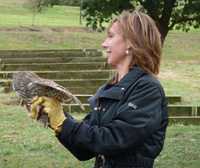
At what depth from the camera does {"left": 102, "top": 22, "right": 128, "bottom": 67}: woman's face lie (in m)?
2.43

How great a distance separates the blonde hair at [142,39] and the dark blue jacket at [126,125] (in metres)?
0.07

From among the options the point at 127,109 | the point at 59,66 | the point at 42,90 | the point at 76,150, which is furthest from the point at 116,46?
the point at 59,66

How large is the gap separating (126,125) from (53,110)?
452mm

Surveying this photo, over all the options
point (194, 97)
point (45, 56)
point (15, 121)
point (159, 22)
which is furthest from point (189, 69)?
point (15, 121)

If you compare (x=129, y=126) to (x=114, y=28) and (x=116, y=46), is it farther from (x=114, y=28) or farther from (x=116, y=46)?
(x=114, y=28)

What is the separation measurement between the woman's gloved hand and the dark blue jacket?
0.04 meters

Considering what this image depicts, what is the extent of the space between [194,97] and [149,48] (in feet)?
34.6

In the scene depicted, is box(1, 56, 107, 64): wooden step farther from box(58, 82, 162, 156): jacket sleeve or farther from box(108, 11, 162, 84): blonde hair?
box(58, 82, 162, 156): jacket sleeve

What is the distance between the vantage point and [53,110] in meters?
2.39

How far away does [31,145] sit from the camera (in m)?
6.93

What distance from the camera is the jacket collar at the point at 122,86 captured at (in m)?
2.37

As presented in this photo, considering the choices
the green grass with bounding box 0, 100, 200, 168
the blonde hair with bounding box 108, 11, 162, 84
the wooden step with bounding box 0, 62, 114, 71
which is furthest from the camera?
the wooden step with bounding box 0, 62, 114, 71

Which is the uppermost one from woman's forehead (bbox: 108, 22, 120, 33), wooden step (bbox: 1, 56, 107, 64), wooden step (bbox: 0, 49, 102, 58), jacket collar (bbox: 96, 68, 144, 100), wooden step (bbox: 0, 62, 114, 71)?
woman's forehead (bbox: 108, 22, 120, 33)

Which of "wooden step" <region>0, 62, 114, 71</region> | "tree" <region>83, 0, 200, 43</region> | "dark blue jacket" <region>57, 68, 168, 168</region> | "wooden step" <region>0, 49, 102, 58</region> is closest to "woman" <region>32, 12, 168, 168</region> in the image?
"dark blue jacket" <region>57, 68, 168, 168</region>
